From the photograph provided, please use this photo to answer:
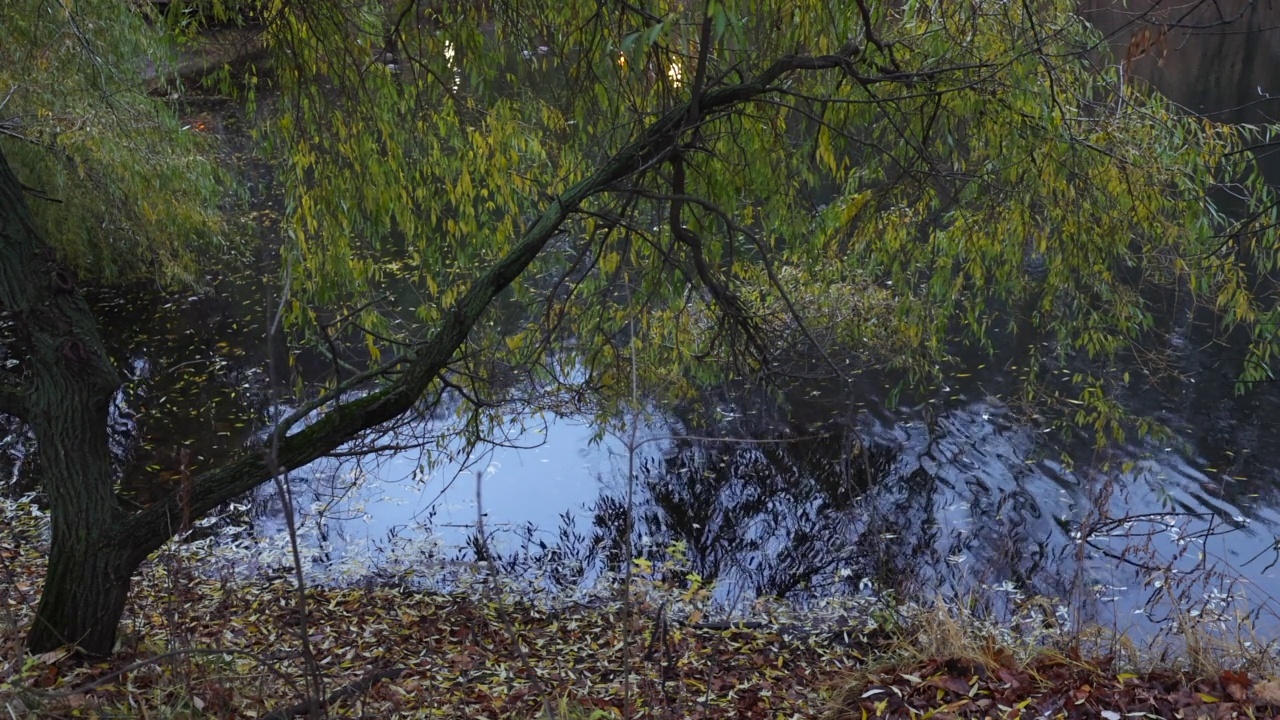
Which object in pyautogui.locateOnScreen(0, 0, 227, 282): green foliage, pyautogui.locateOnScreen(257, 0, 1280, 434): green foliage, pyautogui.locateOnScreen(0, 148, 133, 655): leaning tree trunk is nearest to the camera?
pyautogui.locateOnScreen(0, 148, 133, 655): leaning tree trunk

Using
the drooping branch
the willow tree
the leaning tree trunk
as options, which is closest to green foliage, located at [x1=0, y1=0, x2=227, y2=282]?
the willow tree

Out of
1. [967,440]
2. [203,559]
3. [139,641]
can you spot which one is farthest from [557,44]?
[967,440]

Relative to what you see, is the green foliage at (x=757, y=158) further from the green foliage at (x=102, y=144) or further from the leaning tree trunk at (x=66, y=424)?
the green foliage at (x=102, y=144)

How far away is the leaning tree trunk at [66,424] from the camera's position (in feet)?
11.9

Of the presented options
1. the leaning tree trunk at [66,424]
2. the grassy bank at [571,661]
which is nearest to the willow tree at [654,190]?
the leaning tree trunk at [66,424]

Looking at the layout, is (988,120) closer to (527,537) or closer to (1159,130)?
(1159,130)

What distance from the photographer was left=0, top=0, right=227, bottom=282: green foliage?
22.9 ft

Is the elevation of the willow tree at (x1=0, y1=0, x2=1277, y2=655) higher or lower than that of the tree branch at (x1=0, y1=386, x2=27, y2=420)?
higher

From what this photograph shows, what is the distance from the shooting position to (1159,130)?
15.8ft

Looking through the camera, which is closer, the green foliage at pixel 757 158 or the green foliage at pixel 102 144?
the green foliage at pixel 757 158

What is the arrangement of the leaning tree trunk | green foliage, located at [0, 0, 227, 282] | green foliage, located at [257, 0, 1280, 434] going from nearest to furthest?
the leaning tree trunk
green foliage, located at [257, 0, 1280, 434]
green foliage, located at [0, 0, 227, 282]

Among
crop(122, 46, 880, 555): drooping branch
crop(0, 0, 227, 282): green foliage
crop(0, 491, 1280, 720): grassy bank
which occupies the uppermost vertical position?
crop(0, 0, 227, 282): green foliage

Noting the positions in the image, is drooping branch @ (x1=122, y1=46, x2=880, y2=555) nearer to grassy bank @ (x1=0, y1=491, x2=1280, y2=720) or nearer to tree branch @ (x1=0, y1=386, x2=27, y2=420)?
grassy bank @ (x1=0, y1=491, x2=1280, y2=720)

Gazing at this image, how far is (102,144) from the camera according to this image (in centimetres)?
838
